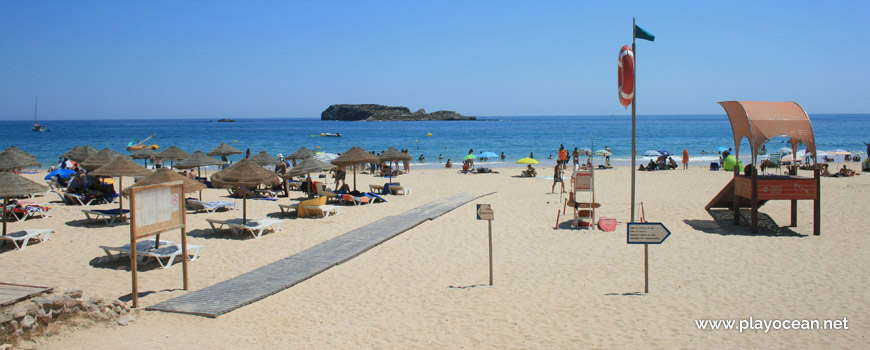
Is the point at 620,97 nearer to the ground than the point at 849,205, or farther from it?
farther from it

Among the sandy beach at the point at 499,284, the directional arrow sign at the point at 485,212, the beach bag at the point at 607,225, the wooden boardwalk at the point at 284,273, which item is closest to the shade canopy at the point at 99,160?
the sandy beach at the point at 499,284

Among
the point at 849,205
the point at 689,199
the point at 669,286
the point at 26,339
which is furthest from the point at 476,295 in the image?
the point at 849,205

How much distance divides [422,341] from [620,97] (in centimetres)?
764

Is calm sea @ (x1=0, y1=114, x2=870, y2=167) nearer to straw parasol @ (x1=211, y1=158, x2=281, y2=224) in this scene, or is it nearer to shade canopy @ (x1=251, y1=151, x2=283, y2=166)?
shade canopy @ (x1=251, y1=151, x2=283, y2=166)

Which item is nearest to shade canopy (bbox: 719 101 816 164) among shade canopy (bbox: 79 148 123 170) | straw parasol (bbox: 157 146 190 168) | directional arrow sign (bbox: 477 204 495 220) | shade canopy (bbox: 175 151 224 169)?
directional arrow sign (bbox: 477 204 495 220)

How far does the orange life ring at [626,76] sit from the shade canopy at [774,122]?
3048mm

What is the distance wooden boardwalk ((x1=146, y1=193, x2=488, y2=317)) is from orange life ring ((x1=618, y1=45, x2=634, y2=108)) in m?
5.32

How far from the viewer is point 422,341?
5.95 metres

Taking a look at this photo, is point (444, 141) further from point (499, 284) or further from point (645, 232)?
point (645, 232)

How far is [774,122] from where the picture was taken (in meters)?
12.4

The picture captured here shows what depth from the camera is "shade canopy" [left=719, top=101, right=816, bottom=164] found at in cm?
1204

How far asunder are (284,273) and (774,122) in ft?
36.7

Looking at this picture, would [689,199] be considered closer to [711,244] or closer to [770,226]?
[770,226]

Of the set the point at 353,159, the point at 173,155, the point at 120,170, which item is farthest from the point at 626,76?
the point at 173,155
